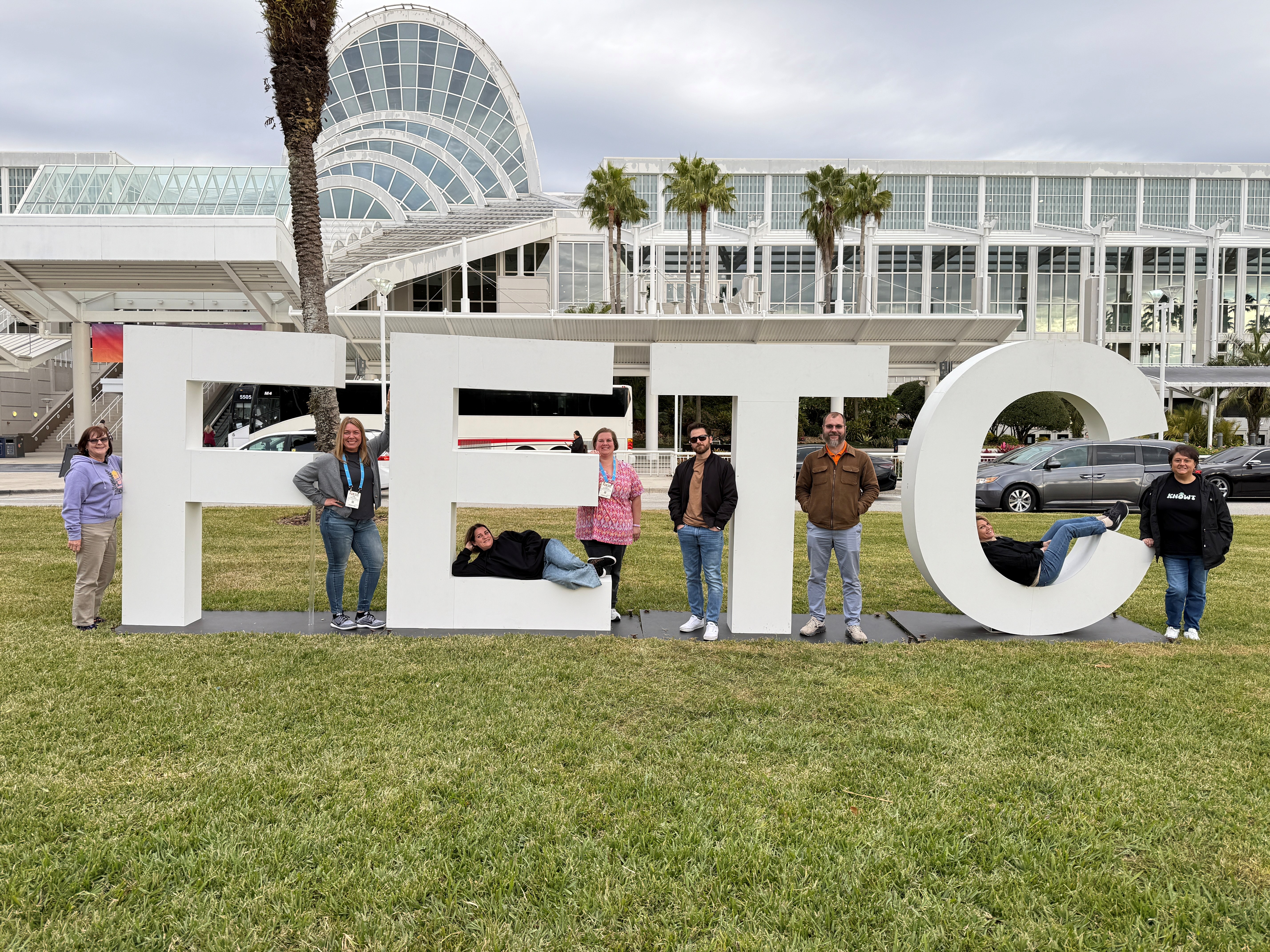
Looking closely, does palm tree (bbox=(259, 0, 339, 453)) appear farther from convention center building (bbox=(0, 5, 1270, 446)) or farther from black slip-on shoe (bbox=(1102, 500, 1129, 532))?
convention center building (bbox=(0, 5, 1270, 446))

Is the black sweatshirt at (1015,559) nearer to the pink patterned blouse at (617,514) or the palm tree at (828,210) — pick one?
the pink patterned blouse at (617,514)

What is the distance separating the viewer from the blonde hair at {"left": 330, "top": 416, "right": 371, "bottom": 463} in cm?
676

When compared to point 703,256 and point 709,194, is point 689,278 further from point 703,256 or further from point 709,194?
point 709,194

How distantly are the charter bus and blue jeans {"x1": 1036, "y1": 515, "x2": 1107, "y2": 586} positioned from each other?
68.0 feet

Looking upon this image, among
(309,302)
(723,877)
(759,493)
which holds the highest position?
(309,302)

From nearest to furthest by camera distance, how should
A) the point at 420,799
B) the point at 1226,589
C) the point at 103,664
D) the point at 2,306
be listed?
1. the point at 420,799
2. the point at 103,664
3. the point at 1226,589
4. the point at 2,306

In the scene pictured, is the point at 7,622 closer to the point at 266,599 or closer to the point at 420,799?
the point at 266,599

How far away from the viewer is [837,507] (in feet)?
22.4

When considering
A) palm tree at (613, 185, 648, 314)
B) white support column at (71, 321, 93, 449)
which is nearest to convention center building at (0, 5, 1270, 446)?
white support column at (71, 321, 93, 449)

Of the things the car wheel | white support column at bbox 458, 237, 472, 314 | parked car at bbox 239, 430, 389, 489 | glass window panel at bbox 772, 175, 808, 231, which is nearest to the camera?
the car wheel

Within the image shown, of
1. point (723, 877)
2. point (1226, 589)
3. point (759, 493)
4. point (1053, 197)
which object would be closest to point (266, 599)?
point (759, 493)

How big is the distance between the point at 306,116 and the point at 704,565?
36.6ft

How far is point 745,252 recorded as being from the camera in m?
47.5

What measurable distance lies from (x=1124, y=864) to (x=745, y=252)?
4689 centimetres
